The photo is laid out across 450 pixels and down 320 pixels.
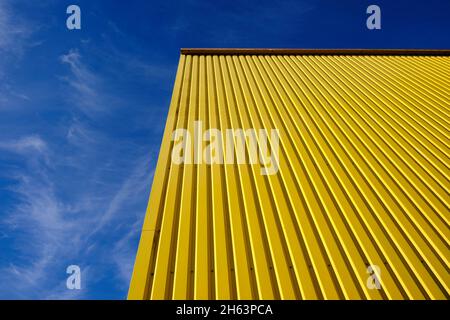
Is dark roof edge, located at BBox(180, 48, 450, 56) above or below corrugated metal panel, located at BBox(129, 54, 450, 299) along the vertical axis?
above

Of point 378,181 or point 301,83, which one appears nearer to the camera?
point 378,181

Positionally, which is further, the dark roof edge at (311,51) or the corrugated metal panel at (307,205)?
the dark roof edge at (311,51)

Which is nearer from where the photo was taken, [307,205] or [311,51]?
[307,205]

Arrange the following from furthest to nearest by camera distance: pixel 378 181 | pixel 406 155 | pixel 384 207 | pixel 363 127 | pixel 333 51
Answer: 1. pixel 333 51
2. pixel 363 127
3. pixel 406 155
4. pixel 378 181
5. pixel 384 207

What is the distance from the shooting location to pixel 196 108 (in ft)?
18.6

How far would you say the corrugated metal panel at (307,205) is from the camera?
279 centimetres

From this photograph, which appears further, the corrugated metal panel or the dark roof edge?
the dark roof edge

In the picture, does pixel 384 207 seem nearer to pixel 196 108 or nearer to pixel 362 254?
pixel 362 254

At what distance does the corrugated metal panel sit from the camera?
2789 mm

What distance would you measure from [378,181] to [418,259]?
1.26m

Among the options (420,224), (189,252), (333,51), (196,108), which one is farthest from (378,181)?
(333,51)

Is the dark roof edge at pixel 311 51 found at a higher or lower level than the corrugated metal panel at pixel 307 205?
higher

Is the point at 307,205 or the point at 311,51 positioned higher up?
the point at 311,51

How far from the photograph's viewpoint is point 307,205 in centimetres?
369
